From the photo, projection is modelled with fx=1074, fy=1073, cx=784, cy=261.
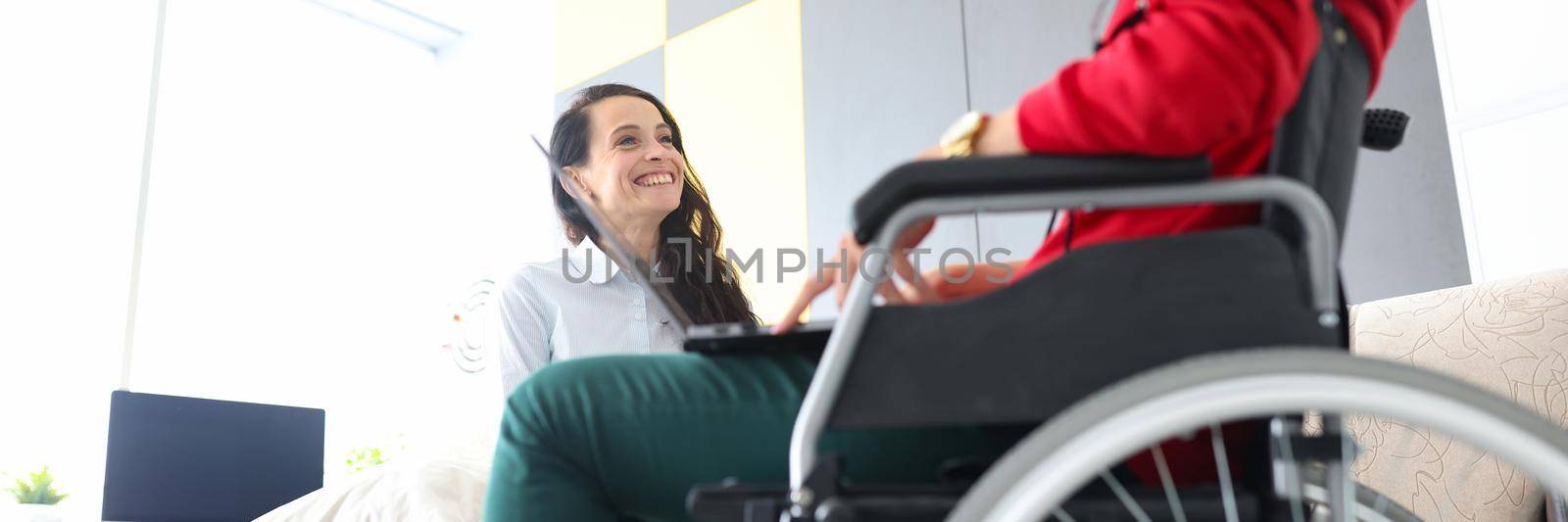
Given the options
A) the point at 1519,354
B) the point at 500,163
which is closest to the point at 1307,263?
the point at 1519,354

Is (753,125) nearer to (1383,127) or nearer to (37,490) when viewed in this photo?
(37,490)

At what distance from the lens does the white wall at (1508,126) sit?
1768 millimetres

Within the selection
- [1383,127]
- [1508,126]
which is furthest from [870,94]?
[1383,127]

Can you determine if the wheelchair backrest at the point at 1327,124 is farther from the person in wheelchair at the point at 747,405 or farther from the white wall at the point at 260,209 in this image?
the white wall at the point at 260,209

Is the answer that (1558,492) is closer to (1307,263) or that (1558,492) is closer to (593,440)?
(1307,263)

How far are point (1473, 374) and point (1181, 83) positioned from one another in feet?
3.80

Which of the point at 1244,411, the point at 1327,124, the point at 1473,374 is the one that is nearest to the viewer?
the point at 1244,411

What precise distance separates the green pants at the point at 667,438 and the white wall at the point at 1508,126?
4.72 feet

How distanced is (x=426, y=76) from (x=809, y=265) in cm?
257

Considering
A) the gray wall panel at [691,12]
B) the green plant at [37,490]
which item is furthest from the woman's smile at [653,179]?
the green plant at [37,490]

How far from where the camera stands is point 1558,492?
1.90 feet

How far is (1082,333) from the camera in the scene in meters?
0.68

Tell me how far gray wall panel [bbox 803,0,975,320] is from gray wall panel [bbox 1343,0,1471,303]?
852 mm

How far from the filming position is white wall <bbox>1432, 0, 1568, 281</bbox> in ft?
5.80
